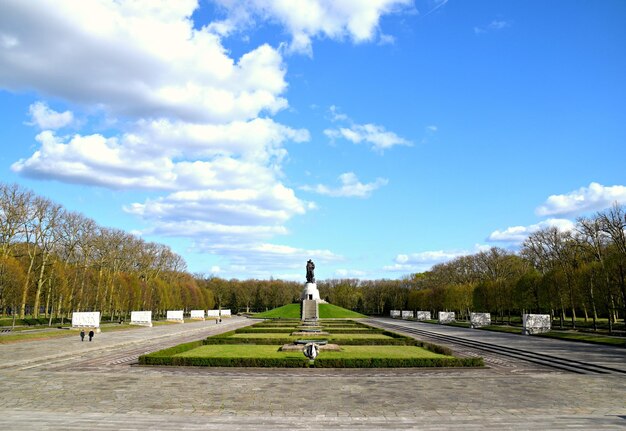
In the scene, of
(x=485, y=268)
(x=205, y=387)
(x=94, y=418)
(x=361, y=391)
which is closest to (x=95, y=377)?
(x=205, y=387)

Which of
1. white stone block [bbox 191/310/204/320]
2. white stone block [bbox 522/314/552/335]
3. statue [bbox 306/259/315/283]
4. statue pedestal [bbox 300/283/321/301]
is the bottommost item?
white stone block [bbox 191/310/204/320]

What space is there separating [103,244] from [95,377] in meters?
46.9

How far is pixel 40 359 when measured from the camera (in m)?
22.3

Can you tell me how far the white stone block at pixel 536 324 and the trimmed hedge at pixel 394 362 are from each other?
24.4 m

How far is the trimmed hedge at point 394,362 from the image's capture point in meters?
20.1

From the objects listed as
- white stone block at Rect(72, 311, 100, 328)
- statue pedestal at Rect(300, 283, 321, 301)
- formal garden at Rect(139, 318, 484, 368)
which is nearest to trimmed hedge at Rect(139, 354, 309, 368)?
formal garden at Rect(139, 318, 484, 368)

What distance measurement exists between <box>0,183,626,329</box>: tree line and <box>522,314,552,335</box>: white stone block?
5181 mm

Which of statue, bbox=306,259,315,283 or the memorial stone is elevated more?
statue, bbox=306,259,315,283

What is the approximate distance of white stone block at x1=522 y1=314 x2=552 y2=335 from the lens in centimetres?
4141

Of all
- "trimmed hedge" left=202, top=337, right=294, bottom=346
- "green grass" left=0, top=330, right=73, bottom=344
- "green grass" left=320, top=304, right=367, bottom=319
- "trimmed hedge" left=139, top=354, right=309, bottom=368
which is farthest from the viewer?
"green grass" left=320, top=304, right=367, bottom=319

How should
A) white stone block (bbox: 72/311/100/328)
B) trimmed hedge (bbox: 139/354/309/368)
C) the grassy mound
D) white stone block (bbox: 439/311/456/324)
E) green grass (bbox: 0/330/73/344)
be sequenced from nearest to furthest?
trimmed hedge (bbox: 139/354/309/368), green grass (bbox: 0/330/73/344), white stone block (bbox: 72/311/100/328), white stone block (bbox: 439/311/456/324), the grassy mound

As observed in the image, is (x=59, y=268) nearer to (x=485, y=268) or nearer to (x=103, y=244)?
(x=103, y=244)

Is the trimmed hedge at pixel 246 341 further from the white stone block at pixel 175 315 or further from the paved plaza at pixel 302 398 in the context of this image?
the white stone block at pixel 175 315

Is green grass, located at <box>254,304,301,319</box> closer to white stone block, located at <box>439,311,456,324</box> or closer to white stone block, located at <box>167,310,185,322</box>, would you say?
white stone block, located at <box>167,310,185,322</box>
